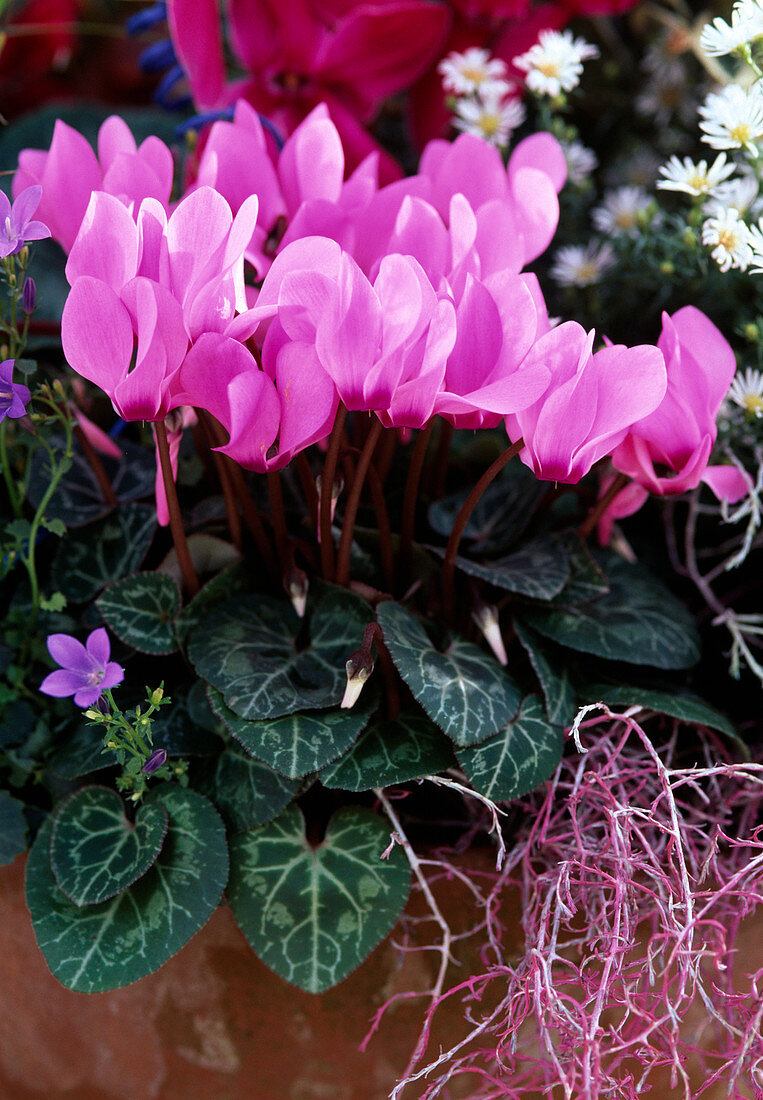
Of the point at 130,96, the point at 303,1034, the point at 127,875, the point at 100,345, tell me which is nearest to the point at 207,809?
the point at 127,875

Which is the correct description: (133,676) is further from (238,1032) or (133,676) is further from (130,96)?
(130,96)

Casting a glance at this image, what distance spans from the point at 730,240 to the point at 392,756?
0.40m

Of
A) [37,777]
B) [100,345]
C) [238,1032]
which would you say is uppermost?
[100,345]

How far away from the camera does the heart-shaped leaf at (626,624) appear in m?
0.65

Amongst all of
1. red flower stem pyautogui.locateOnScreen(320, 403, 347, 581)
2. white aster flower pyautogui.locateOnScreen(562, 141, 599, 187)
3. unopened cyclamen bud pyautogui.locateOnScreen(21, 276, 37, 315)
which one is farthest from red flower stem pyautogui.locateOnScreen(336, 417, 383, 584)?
white aster flower pyautogui.locateOnScreen(562, 141, 599, 187)

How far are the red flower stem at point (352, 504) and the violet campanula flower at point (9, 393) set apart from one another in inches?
7.5

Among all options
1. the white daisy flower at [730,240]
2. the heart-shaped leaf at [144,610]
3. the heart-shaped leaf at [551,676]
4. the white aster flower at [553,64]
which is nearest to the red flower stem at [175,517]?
the heart-shaped leaf at [144,610]

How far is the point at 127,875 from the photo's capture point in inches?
21.9

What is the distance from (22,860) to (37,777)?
0.18 ft

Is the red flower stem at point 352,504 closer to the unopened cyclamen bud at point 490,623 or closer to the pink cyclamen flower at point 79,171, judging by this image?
the unopened cyclamen bud at point 490,623

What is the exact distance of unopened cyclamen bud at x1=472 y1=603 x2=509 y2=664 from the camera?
619 millimetres

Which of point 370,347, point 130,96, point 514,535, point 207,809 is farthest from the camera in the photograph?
point 130,96

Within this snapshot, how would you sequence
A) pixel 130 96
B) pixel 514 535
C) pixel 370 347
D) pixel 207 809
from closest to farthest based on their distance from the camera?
1. pixel 370 347
2. pixel 207 809
3. pixel 514 535
4. pixel 130 96

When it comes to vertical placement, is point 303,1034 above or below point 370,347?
below
